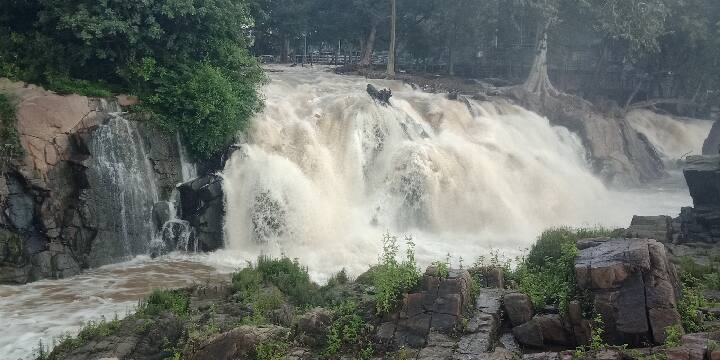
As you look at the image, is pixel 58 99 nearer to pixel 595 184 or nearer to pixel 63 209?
pixel 63 209

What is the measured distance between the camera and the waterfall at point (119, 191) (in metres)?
16.4

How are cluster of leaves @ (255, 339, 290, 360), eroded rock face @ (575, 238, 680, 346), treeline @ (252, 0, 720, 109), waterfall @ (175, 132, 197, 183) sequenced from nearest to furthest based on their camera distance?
→ eroded rock face @ (575, 238, 680, 346), cluster of leaves @ (255, 339, 290, 360), waterfall @ (175, 132, 197, 183), treeline @ (252, 0, 720, 109)

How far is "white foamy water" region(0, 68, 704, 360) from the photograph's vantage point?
1484cm

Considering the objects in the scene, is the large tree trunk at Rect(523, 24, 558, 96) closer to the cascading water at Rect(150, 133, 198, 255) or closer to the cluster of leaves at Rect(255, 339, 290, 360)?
the cascading water at Rect(150, 133, 198, 255)

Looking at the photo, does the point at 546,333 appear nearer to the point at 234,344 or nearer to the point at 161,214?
the point at 234,344

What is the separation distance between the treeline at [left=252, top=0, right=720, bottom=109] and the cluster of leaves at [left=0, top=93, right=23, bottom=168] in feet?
71.7

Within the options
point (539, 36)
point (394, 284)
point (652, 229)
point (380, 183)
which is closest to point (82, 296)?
point (394, 284)

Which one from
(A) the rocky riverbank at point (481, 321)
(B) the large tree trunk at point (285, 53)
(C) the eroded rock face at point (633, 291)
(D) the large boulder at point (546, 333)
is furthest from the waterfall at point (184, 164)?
(B) the large tree trunk at point (285, 53)

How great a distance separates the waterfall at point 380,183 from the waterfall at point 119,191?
2276mm

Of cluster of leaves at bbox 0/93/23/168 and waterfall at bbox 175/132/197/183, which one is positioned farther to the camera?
waterfall at bbox 175/132/197/183

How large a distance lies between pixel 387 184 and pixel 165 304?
33.9ft

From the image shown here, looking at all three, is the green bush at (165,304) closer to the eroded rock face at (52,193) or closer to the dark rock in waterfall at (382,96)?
the eroded rock face at (52,193)

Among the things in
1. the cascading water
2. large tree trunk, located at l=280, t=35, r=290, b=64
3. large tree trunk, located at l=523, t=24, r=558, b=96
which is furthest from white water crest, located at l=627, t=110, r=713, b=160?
the cascading water

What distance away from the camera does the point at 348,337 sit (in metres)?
8.98
